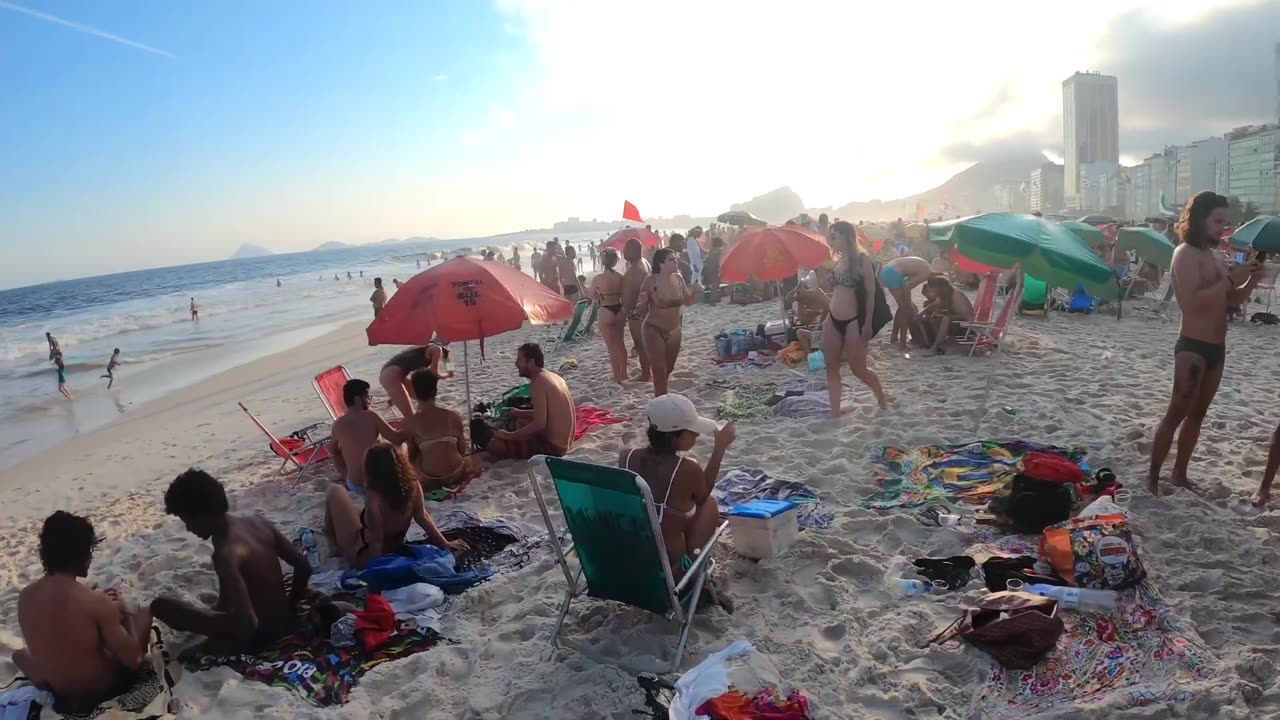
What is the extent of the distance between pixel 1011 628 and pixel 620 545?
1.47 metres

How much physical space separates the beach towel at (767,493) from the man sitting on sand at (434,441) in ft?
5.93

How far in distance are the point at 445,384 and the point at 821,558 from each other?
20.4ft

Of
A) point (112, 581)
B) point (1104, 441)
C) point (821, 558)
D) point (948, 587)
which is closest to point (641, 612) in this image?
point (821, 558)

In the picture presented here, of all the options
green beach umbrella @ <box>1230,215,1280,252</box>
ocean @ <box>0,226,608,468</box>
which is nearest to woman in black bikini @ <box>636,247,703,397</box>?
green beach umbrella @ <box>1230,215,1280,252</box>

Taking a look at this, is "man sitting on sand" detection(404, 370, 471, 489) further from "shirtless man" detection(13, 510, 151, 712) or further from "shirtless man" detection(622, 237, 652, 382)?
"shirtless man" detection(622, 237, 652, 382)

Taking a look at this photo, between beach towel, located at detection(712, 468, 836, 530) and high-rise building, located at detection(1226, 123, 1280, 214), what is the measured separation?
48575 mm

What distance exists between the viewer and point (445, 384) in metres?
8.95

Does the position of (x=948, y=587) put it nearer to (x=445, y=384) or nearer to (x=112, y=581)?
(x=112, y=581)

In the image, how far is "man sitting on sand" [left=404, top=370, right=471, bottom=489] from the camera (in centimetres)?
502

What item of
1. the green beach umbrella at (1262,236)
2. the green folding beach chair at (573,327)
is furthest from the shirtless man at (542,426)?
the green beach umbrella at (1262,236)

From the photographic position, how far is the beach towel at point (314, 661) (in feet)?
9.50

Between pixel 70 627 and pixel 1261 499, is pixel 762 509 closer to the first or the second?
pixel 1261 499

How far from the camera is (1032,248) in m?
5.34

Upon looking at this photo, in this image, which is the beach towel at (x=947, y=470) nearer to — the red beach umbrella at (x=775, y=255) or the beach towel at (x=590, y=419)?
the beach towel at (x=590, y=419)
